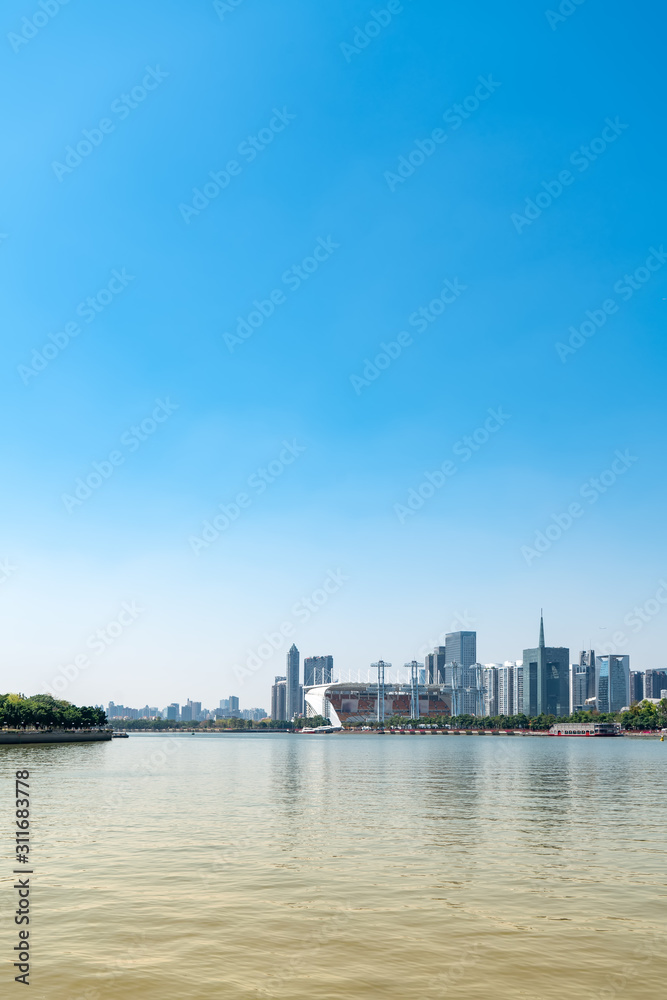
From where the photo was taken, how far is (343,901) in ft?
68.1

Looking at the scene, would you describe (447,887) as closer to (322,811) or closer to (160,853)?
(160,853)

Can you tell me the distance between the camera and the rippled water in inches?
594

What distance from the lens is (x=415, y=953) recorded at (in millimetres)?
16484

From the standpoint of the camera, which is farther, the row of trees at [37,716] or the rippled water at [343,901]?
the row of trees at [37,716]

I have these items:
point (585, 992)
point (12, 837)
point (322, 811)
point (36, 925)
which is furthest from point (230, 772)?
point (585, 992)

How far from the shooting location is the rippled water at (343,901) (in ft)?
49.5

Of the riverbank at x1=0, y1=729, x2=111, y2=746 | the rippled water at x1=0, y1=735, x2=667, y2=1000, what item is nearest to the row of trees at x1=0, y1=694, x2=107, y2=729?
the riverbank at x1=0, y1=729, x2=111, y2=746

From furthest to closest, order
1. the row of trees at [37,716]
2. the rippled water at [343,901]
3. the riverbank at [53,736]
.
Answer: the row of trees at [37,716] < the riverbank at [53,736] < the rippled water at [343,901]

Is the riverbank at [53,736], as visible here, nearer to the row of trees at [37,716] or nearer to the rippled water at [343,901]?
the row of trees at [37,716]

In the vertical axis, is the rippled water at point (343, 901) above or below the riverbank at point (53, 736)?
above

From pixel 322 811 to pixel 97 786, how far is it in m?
21.1

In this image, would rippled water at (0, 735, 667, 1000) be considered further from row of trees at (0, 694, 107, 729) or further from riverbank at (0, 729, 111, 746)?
row of trees at (0, 694, 107, 729)

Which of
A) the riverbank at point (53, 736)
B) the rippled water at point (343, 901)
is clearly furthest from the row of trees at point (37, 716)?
the rippled water at point (343, 901)

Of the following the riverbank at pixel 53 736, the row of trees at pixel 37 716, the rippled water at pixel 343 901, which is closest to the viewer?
the rippled water at pixel 343 901
